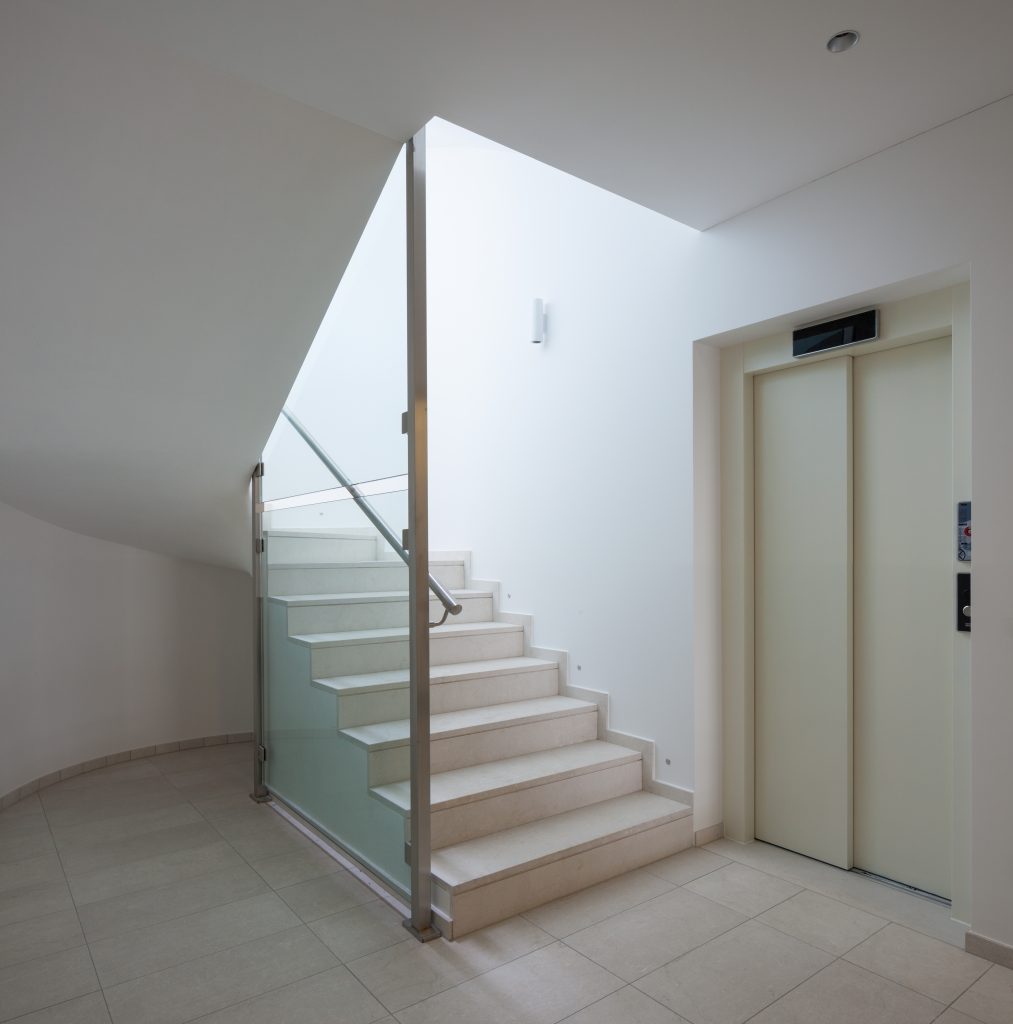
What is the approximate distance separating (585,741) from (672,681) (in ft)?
1.95

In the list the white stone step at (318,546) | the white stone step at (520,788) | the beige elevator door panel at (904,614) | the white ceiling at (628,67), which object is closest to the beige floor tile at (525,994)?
the white stone step at (520,788)

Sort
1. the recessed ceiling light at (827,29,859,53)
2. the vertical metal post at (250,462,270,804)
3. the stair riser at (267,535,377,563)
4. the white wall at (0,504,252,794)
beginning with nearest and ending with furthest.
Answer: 1. the recessed ceiling light at (827,29,859,53)
2. the stair riser at (267,535,377,563)
3. the vertical metal post at (250,462,270,804)
4. the white wall at (0,504,252,794)

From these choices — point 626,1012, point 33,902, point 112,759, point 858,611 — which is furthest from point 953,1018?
point 112,759

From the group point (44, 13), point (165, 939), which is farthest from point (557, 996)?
point (44, 13)

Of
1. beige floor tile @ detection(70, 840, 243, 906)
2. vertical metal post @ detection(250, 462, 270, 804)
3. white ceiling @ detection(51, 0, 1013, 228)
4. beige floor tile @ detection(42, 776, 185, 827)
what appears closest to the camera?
white ceiling @ detection(51, 0, 1013, 228)

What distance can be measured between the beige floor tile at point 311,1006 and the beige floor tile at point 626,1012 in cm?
58

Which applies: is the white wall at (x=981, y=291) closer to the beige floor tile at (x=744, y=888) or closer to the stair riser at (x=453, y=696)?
the beige floor tile at (x=744, y=888)

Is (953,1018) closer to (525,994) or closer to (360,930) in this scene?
(525,994)

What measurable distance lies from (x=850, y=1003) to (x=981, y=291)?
7.18ft

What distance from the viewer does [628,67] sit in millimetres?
2107

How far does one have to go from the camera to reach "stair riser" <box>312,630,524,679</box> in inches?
109

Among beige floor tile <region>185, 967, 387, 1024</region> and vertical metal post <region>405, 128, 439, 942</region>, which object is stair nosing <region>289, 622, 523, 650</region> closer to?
vertical metal post <region>405, 128, 439, 942</region>

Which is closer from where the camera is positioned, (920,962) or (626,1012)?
(626,1012)

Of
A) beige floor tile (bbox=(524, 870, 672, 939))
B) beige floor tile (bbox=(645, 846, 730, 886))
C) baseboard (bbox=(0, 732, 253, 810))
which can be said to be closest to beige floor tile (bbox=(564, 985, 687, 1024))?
beige floor tile (bbox=(524, 870, 672, 939))
